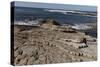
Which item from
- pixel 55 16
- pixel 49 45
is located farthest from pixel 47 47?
pixel 55 16

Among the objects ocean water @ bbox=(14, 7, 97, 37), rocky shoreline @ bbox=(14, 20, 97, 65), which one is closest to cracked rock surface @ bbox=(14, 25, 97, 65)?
rocky shoreline @ bbox=(14, 20, 97, 65)

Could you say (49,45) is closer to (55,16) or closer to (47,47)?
→ (47,47)

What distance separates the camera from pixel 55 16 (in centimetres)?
226

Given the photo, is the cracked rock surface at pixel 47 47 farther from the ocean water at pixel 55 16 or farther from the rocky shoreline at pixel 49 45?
the ocean water at pixel 55 16

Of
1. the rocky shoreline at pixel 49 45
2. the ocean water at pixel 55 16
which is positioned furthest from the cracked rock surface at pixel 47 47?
the ocean water at pixel 55 16

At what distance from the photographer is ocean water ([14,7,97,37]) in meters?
2.11

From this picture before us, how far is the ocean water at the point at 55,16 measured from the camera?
6.91 feet

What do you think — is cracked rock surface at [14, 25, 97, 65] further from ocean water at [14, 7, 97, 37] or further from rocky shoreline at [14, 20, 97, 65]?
ocean water at [14, 7, 97, 37]

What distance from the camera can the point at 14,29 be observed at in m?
2.07

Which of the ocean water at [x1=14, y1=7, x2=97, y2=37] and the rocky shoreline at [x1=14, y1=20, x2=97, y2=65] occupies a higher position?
the ocean water at [x1=14, y1=7, x2=97, y2=37]

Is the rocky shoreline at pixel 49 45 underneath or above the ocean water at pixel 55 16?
underneath

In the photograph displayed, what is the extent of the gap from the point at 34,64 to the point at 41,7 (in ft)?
1.91
